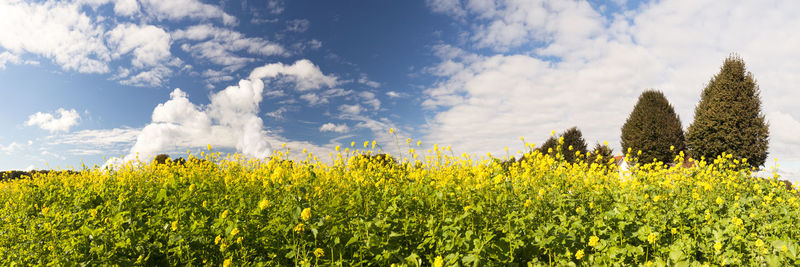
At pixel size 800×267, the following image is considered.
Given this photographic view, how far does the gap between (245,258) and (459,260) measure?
207 centimetres

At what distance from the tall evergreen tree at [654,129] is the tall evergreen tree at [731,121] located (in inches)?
70.5

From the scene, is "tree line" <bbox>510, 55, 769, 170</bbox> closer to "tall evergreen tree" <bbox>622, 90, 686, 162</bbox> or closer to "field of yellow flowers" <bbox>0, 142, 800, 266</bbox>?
"tall evergreen tree" <bbox>622, 90, 686, 162</bbox>

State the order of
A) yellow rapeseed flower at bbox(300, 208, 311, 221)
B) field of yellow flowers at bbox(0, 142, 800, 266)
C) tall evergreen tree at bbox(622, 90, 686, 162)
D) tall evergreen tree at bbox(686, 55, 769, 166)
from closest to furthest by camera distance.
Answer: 1. yellow rapeseed flower at bbox(300, 208, 311, 221)
2. field of yellow flowers at bbox(0, 142, 800, 266)
3. tall evergreen tree at bbox(686, 55, 769, 166)
4. tall evergreen tree at bbox(622, 90, 686, 162)

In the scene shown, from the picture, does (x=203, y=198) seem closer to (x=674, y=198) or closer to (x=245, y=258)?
(x=245, y=258)

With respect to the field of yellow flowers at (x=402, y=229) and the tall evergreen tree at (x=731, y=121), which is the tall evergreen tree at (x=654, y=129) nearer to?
the tall evergreen tree at (x=731, y=121)

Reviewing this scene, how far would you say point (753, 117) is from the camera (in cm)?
1995

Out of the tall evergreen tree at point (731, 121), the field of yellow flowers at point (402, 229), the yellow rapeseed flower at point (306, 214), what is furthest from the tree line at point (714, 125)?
the yellow rapeseed flower at point (306, 214)

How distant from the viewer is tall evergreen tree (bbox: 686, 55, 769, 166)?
1958cm

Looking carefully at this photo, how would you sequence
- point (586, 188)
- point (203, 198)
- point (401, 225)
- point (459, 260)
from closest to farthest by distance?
point (459, 260) < point (401, 225) < point (203, 198) < point (586, 188)

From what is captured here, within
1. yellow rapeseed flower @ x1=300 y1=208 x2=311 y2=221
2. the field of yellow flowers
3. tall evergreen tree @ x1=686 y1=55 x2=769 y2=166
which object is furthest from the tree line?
yellow rapeseed flower @ x1=300 y1=208 x2=311 y2=221

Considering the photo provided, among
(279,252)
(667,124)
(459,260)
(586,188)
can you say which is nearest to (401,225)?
(459,260)

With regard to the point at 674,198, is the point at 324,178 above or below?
above

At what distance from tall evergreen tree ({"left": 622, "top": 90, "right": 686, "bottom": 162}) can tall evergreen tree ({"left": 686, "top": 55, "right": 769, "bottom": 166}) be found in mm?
1790

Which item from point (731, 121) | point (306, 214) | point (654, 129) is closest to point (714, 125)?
point (731, 121)
